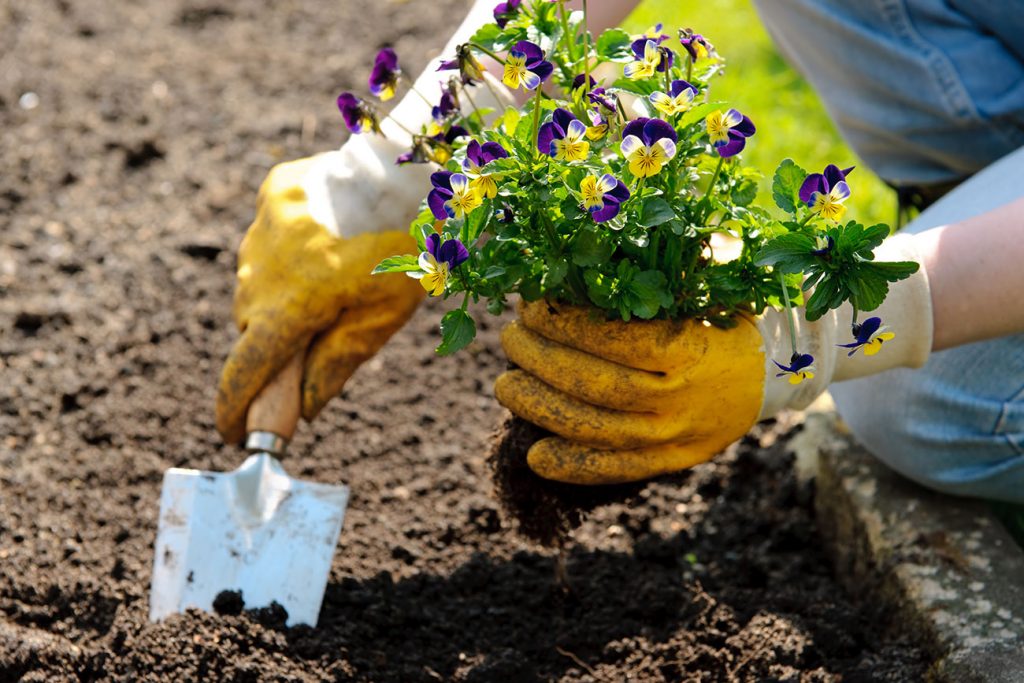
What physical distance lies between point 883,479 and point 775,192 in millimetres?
971

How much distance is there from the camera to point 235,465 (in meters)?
2.45

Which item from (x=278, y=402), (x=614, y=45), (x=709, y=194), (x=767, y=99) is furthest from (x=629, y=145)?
(x=767, y=99)

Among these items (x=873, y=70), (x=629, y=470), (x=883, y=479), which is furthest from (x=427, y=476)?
(x=873, y=70)

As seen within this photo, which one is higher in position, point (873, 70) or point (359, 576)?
point (873, 70)

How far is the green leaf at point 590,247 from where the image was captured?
1547 mm

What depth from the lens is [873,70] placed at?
2.40 meters

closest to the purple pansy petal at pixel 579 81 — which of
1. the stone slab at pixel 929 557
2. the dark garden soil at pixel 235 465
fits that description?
the dark garden soil at pixel 235 465

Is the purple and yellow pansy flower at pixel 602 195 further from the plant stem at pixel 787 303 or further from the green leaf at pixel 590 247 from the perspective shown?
the plant stem at pixel 787 303

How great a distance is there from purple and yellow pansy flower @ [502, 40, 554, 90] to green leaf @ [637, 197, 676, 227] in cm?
22

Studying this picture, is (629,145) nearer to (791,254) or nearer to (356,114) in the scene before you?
(791,254)

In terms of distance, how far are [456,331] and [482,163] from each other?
231mm

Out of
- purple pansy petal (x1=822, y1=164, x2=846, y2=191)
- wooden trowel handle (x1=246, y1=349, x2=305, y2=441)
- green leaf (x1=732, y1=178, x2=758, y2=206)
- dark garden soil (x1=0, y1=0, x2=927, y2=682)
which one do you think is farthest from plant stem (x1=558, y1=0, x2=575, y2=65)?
wooden trowel handle (x1=246, y1=349, x2=305, y2=441)

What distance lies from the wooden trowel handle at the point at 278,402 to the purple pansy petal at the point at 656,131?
3.14 feet

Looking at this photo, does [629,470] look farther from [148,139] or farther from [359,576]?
[148,139]
